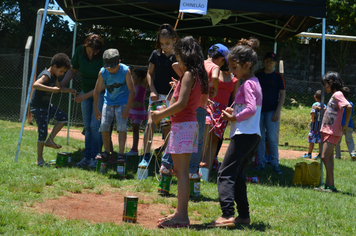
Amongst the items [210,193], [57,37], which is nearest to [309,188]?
[210,193]

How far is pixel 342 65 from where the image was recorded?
1728 cm

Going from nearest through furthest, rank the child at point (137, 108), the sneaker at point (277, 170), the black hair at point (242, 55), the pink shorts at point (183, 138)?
1. the pink shorts at point (183, 138)
2. the black hair at point (242, 55)
3. the sneaker at point (277, 170)
4. the child at point (137, 108)

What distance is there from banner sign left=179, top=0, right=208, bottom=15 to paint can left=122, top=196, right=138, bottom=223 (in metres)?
3.04

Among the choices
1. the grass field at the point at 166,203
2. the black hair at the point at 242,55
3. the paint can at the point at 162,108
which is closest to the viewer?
the grass field at the point at 166,203

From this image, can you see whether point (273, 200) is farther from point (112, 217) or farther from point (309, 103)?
point (309, 103)

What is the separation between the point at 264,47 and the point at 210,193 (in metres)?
13.3

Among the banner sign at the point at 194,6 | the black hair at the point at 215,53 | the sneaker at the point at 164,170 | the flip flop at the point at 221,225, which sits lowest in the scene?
the flip flop at the point at 221,225

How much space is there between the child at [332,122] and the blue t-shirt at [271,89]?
3.36ft

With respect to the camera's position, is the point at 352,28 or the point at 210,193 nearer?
the point at 210,193

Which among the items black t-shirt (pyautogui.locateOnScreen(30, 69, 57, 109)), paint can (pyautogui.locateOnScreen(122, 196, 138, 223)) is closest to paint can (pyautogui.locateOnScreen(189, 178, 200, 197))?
paint can (pyautogui.locateOnScreen(122, 196, 138, 223))

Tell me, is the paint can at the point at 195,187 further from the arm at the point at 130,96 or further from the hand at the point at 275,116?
the hand at the point at 275,116

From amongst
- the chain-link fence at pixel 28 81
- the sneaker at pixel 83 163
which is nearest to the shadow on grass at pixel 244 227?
the sneaker at pixel 83 163

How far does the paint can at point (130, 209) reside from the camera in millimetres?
3506

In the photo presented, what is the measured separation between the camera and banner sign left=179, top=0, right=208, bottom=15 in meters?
5.47
